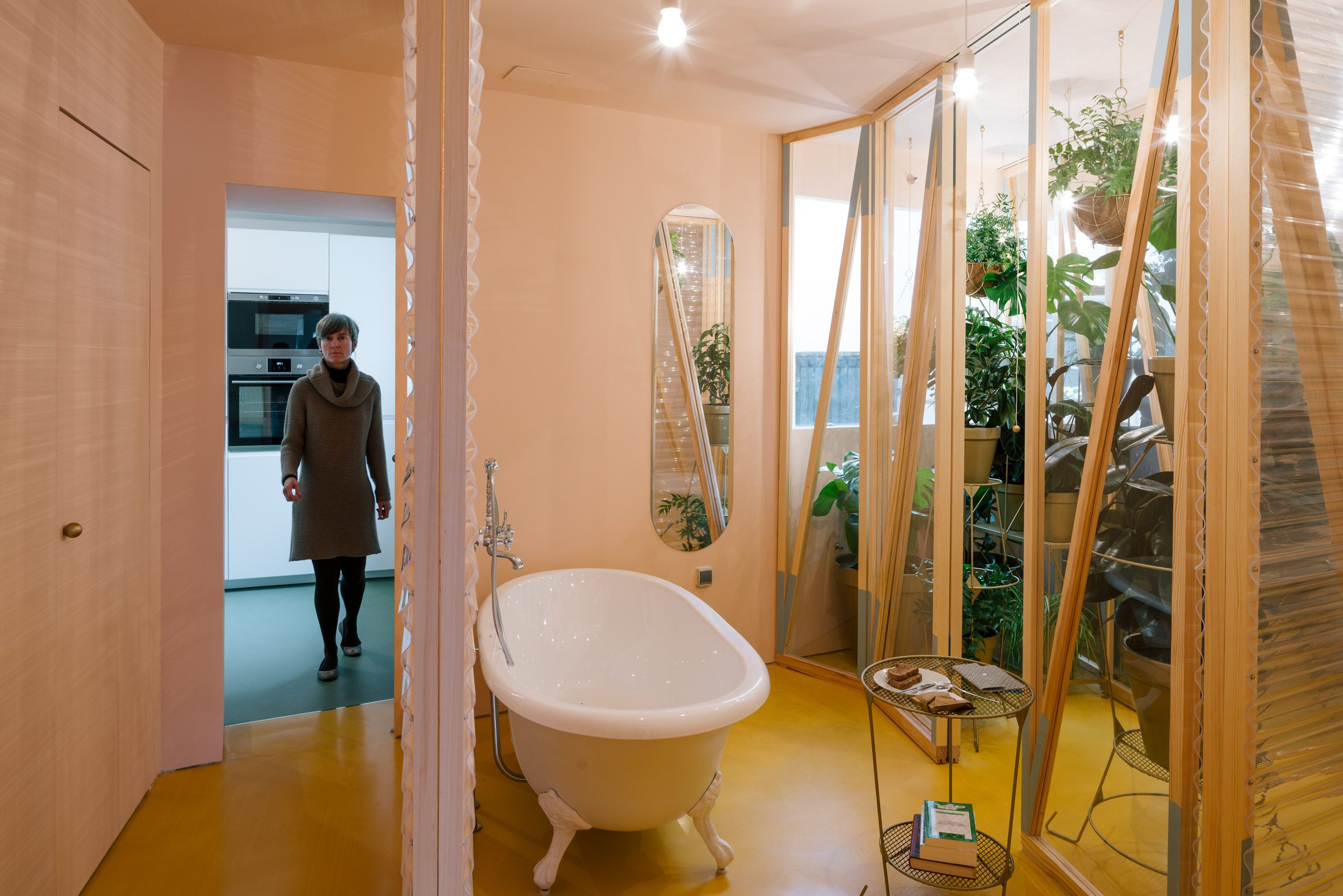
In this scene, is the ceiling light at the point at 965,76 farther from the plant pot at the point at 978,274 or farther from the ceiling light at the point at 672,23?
the ceiling light at the point at 672,23

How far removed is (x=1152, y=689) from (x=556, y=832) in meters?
1.51

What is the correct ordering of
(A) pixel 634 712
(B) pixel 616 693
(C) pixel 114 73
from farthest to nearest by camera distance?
(B) pixel 616 693, (C) pixel 114 73, (A) pixel 634 712

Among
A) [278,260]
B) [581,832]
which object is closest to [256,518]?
[278,260]

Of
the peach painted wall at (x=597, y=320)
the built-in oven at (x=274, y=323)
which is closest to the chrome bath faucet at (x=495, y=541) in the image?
the peach painted wall at (x=597, y=320)

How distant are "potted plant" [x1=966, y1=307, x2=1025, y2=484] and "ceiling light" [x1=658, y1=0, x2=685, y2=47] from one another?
61.8 inches

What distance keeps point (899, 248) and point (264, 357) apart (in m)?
3.53

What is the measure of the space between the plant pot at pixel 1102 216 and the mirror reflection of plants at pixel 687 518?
1.98 metres

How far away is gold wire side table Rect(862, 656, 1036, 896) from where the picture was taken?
1852mm

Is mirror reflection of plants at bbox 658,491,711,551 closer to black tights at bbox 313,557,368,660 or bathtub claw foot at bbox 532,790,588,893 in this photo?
black tights at bbox 313,557,368,660

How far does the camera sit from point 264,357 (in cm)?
439

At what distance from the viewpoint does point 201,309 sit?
2.63 m

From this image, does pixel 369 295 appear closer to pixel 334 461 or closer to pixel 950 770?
pixel 334 461

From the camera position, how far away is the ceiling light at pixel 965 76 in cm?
262

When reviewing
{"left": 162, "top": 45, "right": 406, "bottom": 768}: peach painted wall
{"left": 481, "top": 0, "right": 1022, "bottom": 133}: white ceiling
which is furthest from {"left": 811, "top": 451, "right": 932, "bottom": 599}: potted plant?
{"left": 162, "top": 45, "right": 406, "bottom": 768}: peach painted wall
